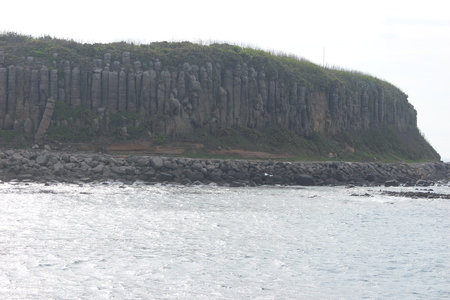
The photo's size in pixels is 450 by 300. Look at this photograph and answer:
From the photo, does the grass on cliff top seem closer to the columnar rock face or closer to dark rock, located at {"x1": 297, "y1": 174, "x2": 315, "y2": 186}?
the columnar rock face

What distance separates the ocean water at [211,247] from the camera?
48.3ft

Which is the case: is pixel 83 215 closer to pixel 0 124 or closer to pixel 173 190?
pixel 173 190

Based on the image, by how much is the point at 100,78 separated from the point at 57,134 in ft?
23.7

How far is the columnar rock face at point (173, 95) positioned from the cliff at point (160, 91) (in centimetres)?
9

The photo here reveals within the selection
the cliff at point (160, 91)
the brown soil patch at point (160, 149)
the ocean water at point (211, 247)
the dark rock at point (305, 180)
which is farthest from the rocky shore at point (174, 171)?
the cliff at point (160, 91)

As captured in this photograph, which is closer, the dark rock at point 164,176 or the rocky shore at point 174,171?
the rocky shore at point 174,171

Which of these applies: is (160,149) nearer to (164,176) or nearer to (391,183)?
(164,176)

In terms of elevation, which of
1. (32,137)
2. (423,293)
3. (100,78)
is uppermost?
(100,78)

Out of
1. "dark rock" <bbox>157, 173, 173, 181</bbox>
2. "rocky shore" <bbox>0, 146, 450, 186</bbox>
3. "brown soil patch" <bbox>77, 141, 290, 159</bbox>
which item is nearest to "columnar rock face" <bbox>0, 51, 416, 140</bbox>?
"brown soil patch" <bbox>77, 141, 290, 159</bbox>

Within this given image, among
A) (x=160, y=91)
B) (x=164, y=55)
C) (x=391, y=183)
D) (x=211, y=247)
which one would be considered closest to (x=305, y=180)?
(x=391, y=183)

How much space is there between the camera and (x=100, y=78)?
5169cm

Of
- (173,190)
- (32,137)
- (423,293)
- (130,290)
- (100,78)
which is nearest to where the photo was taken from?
(130,290)

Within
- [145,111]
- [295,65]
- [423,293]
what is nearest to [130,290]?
[423,293]

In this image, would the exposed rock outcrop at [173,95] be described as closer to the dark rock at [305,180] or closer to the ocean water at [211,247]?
the dark rock at [305,180]
